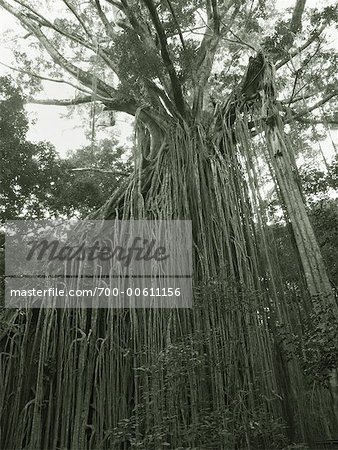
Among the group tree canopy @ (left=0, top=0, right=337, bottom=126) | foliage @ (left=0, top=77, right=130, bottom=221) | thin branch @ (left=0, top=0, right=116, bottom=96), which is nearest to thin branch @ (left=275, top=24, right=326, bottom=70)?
tree canopy @ (left=0, top=0, right=337, bottom=126)

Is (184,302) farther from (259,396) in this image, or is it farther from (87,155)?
→ (87,155)

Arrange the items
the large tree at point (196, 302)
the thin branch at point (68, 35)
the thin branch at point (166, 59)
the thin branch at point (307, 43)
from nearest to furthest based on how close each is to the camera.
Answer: the large tree at point (196, 302)
the thin branch at point (166, 59)
the thin branch at point (68, 35)
the thin branch at point (307, 43)

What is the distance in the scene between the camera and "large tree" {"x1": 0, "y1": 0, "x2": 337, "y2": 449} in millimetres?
2943

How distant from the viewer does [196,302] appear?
3.51 metres

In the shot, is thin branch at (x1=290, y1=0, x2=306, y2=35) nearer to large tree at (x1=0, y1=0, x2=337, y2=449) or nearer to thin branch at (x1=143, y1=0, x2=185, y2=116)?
large tree at (x1=0, y1=0, x2=337, y2=449)

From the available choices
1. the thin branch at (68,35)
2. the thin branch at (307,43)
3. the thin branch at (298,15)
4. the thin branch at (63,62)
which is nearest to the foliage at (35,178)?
the thin branch at (63,62)

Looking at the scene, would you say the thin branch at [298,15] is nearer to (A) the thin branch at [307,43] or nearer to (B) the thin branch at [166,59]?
(A) the thin branch at [307,43]

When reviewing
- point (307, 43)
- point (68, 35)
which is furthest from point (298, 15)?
point (68, 35)

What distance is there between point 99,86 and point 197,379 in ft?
12.6

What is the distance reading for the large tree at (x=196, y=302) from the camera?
2.94 m

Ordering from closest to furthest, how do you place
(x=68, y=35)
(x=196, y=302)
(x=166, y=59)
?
(x=196, y=302), (x=166, y=59), (x=68, y=35)

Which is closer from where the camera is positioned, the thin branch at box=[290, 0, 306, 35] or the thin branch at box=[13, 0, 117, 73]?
the thin branch at box=[13, 0, 117, 73]

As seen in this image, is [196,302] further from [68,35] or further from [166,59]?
[68,35]

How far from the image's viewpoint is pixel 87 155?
735 centimetres
